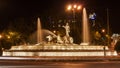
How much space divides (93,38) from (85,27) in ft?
115

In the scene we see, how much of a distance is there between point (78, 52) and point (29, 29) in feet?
155

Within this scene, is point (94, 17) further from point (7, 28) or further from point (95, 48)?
point (95, 48)

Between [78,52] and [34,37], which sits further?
[34,37]

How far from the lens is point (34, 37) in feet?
294

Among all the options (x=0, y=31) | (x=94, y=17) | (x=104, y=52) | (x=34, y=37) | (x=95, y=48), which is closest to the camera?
(x=104, y=52)

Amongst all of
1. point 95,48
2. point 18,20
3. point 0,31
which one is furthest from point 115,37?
point 0,31

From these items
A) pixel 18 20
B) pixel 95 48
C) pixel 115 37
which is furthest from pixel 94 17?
pixel 95 48

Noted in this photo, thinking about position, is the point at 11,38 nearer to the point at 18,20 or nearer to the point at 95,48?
the point at 18,20

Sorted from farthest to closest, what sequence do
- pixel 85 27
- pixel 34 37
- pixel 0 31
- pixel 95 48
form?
pixel 0 31, pixel 34 37, pixel 85 27, pixel 95 48

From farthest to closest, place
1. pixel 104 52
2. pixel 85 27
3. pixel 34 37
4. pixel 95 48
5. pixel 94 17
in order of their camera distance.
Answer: pixel 94 17 < pixel 34 37 < pixel 85 27 < pixel 95 48 < pixel 104 52

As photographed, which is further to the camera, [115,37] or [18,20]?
[18,20]

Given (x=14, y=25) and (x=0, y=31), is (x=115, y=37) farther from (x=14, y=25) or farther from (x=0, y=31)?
(x=0, y=31)

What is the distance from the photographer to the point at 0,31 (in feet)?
330

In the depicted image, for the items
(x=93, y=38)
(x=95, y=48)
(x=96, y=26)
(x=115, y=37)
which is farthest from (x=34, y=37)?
(x=95, y=48)
